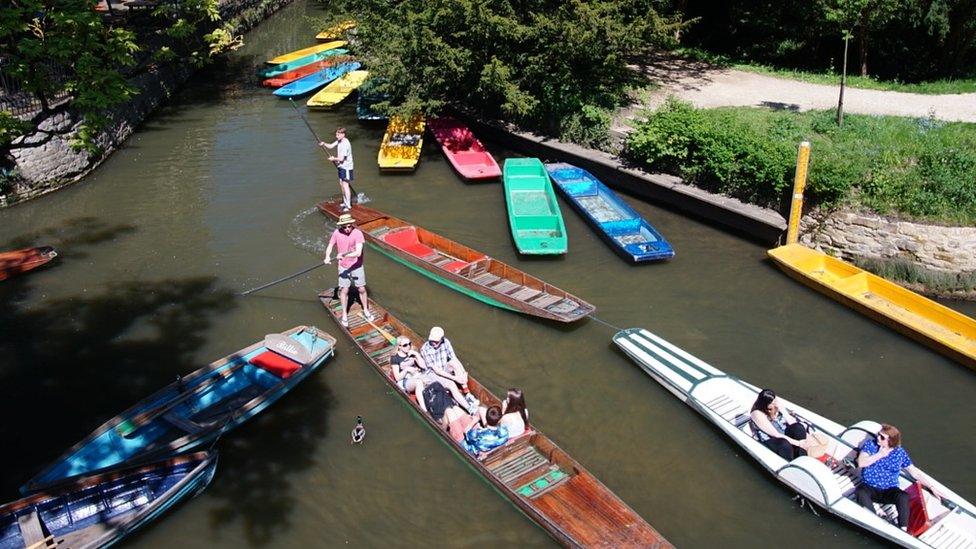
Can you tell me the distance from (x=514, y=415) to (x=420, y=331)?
392cm

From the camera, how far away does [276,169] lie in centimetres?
2066

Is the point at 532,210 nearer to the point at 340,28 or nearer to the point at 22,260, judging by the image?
the point at 340,28

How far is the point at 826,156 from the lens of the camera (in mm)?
15906

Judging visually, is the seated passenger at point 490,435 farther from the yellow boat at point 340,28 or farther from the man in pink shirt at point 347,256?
the yellow boat at point 340,28

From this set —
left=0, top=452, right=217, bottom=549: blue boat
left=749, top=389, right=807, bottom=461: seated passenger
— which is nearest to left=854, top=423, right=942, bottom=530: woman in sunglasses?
left=749, top=389, right=807, bottom=461: seated passenger

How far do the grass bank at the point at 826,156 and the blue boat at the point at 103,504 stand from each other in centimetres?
1238

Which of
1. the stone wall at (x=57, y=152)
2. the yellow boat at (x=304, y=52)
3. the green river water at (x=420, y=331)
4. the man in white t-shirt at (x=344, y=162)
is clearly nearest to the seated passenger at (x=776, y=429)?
the green river water at (x=420, y=331)

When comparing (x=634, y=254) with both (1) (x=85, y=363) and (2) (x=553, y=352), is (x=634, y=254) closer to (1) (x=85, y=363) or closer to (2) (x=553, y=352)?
(2) (x=553, y=352)

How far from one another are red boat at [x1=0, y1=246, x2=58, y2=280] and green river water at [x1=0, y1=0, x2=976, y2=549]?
0.99 ft

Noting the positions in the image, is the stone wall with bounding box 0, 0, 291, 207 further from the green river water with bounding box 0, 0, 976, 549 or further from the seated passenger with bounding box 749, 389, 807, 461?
the seated passenger with bounding box 749, 389, 807, 461

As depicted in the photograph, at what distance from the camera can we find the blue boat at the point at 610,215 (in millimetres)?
15398

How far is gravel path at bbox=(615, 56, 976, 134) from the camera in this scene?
63.9 feet

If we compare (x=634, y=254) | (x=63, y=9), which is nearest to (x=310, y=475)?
(x=634, y=254)

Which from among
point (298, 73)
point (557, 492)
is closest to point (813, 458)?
point (557, 492)
